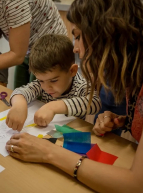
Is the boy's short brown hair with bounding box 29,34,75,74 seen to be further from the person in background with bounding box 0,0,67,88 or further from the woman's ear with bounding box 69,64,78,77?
the person in background with bounding box 0,0,67,88

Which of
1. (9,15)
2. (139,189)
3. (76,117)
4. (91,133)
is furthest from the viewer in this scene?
(9,15)

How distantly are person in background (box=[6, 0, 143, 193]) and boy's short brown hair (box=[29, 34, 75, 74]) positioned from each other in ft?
1.01

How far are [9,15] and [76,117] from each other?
0.64 metres

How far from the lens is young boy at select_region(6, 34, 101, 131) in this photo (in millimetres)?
941

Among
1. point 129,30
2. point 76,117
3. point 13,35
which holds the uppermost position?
point 129,30

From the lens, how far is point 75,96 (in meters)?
1.11

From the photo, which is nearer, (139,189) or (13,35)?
(139,189)

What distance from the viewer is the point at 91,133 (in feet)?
2.90

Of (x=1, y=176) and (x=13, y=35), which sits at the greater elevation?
(x=13, y=35)

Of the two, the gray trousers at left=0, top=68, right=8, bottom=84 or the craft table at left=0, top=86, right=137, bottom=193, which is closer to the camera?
the craft table at left=0, top=86, right=137, bottom=193

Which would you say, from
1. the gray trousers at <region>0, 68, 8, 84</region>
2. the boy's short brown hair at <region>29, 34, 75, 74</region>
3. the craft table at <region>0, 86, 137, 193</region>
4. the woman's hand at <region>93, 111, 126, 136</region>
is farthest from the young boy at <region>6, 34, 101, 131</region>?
the gray trousers at <region>0, 68, 8, 84</region>

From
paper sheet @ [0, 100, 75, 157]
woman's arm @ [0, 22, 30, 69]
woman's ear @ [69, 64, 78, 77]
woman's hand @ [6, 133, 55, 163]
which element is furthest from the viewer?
woman's arm @ [0, 22, 30, 69]

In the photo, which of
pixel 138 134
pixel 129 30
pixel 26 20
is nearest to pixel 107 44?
pixel 129 30

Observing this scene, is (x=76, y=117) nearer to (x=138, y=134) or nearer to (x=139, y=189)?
(x=138, y=134)
